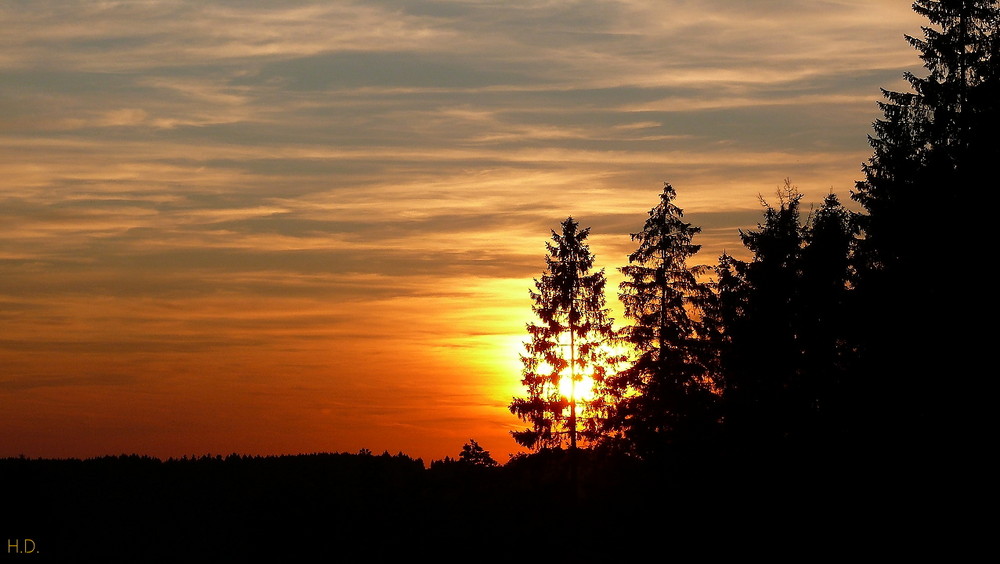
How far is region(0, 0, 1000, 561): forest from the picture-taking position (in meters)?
35.6

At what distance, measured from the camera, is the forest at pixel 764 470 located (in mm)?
35562

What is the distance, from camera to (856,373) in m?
39.3

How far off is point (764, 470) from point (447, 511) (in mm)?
12368

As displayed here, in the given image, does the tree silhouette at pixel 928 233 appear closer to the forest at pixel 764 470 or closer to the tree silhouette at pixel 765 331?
the forest at pixel 764 470

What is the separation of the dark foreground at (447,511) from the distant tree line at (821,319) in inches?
95.8

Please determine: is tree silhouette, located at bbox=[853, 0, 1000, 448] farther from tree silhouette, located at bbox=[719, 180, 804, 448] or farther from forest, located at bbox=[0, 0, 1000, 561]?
tree silhouette, located at bbox=[719, 180, 804, 448]

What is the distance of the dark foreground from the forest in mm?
86

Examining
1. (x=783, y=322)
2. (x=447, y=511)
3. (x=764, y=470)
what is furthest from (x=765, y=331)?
(x=447, y=511)

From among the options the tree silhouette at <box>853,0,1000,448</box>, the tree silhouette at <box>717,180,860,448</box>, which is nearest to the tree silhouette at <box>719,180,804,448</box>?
the tree silhouette at <box>717,180,860,448</box>

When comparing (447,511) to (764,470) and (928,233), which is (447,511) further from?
(928,233)

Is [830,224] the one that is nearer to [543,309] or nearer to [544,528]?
[543,309]

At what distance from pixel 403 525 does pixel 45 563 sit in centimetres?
1144

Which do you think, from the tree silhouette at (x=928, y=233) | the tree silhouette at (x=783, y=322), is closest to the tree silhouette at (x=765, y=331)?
the tree silhouette at (x=783, y=322)

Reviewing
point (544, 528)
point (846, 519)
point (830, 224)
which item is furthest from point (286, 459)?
point (830, 224)
